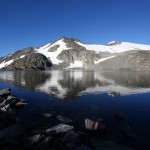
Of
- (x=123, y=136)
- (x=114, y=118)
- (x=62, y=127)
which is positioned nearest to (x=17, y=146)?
(x=62, y=127)

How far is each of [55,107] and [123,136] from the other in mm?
14932

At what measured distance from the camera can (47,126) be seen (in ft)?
84.5

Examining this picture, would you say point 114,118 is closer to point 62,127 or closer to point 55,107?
point 62,127

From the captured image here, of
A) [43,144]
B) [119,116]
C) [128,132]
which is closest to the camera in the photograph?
[43,144]

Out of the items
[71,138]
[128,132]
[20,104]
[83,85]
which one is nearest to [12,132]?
[71,138]

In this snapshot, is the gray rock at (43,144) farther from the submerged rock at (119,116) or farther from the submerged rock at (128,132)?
the submerged rock at (119,116)

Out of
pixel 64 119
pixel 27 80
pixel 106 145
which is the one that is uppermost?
pixel 27 80

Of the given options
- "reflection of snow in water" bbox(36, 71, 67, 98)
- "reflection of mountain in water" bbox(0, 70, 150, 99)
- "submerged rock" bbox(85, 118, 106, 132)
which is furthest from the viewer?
"reflection of mountain in water" bbox(0, 70, 150, 99)

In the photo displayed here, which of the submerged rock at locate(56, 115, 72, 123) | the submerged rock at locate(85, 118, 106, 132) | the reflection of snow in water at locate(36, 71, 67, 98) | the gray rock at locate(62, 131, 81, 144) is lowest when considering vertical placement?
the gray rock at locate(62, 131, 81, 144)

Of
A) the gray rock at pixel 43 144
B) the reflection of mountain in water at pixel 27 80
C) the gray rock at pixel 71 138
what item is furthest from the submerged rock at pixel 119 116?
the reflection of mountain in water at pixel 27 80

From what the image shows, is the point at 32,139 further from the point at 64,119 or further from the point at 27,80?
the point at 27,80

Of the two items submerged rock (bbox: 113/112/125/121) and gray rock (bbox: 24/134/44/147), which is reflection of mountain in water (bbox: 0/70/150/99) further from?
gray rock (bbox: 24/134/44/147)

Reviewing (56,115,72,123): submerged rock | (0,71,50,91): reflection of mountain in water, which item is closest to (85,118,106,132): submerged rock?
(56,115,72,123): submerged rock

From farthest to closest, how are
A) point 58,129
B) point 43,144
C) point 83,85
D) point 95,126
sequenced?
point 83,85 → point 95,126 → point 58,129 → point 43,144
